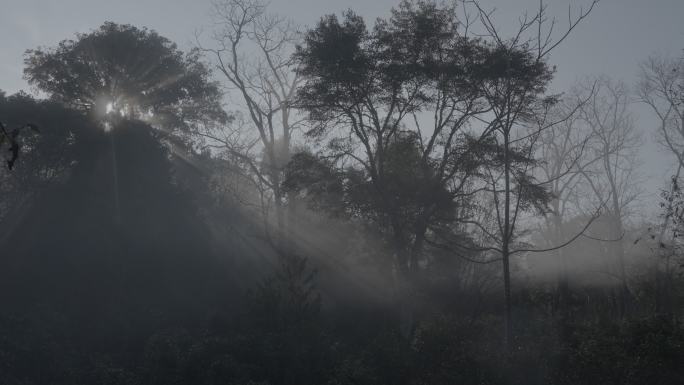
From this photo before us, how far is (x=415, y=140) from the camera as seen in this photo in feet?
65.1

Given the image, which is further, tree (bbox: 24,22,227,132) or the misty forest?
tree (bbox: 24,22,227,132)

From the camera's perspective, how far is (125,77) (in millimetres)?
27828

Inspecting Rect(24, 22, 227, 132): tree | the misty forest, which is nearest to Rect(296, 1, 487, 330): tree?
the misty forest

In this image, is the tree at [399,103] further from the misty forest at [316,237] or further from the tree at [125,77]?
the tree at [125,77]

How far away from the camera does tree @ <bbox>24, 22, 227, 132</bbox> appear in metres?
26.7

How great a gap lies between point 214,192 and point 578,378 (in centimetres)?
2167

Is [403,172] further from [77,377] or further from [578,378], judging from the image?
[77,377]

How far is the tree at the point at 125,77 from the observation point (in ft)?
87.6

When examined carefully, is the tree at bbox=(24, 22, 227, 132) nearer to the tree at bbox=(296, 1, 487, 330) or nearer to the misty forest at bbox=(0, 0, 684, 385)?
the misty forest at bbox=(0, 0, 684, 385)

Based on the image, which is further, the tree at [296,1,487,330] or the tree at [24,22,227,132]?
the tree at [24,22,227,132]

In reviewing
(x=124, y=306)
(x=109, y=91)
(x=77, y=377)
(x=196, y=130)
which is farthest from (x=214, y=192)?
(x=77, y=377)

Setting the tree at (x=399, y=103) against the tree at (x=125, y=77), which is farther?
the tree at (x=125, y=77)

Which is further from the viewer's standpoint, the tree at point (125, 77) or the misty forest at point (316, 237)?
the tree at point (125, 77)

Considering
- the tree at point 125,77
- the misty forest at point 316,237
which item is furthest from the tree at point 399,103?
the tree at point 125,77
